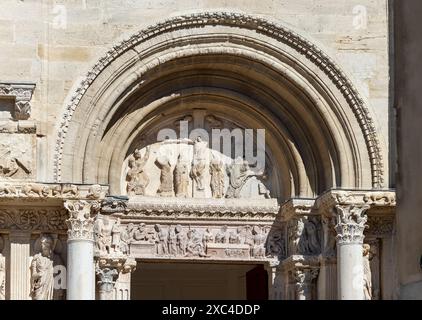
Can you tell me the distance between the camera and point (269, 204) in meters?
15.9

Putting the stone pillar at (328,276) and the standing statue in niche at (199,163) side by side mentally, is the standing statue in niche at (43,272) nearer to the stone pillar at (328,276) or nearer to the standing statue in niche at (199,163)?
the standing statue in niche at (199,163)

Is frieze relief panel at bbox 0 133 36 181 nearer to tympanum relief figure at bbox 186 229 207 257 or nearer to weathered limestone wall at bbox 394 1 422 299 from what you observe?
tympanum relief figure at bbox 186 229 207 257

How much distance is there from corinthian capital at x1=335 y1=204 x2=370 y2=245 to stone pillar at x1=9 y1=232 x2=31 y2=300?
3.82m

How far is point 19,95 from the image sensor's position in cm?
1413

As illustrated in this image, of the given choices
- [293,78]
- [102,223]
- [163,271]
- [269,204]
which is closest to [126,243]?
[102,223]

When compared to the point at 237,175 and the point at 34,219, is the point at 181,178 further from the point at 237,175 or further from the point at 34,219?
the point at 34,219

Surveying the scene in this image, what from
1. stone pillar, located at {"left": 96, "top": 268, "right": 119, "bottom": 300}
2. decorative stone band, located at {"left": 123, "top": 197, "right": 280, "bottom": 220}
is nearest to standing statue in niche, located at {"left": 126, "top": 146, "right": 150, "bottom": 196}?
decorative stone band, located at {"left": 123, "top": 197, "right": 280, "bottom": 220}

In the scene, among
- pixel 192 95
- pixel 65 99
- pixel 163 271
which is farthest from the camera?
pixel 163 271

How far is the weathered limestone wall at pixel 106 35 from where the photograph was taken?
1447 cm

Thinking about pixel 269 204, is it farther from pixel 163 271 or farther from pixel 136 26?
pixel 163 271

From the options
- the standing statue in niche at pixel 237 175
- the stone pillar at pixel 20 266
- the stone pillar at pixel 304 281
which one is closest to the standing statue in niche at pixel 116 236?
the stone pillar at pixel 20 266

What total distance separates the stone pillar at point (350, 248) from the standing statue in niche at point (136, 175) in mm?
2601

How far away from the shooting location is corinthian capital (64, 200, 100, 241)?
1423 cm

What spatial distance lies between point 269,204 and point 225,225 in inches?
26.2
